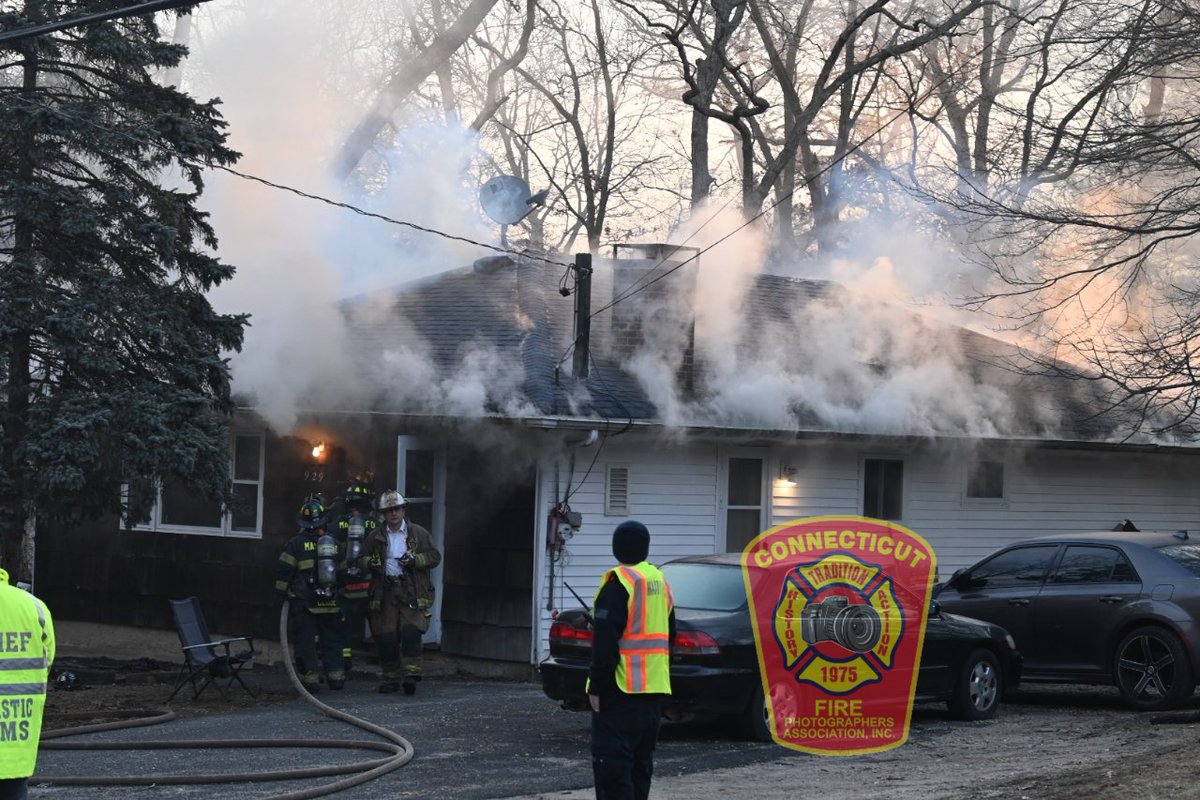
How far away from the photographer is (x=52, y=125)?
1187 cm

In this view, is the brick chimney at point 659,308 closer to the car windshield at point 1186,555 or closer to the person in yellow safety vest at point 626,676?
the car windshield at point 1186,555

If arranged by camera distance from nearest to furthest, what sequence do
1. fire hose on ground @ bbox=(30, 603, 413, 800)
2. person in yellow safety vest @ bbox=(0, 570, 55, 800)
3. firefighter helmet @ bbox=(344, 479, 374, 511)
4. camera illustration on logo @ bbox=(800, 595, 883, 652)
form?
person in yellow safety vest @ bbox=(0, 570, 55, 800)
fire hose on ground @ bbox=(30, 603, 413, 800)
camera illustration on logo @ bbox=(800, 595, 883, 652)
firefighter helmet @ bbox=(344, 479, 374, 511)

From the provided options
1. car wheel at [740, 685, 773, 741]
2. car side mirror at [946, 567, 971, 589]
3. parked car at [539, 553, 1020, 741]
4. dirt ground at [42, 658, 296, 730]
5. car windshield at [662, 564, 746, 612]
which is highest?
car windshield at [662, 564, 746, 612]

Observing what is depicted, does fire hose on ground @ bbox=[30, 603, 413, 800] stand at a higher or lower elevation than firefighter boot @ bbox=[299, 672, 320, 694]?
higher

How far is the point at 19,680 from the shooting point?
5789 millimetres

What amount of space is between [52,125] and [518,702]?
635cm

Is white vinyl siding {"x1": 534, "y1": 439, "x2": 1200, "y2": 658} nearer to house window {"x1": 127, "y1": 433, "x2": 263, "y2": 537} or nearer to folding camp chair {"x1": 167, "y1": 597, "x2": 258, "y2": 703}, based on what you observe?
folding camp chair {"x1": 167, "y1": 597, "x2": 258, "y2": 703}

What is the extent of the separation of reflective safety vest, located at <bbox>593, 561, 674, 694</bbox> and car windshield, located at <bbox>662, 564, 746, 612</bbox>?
3397mm

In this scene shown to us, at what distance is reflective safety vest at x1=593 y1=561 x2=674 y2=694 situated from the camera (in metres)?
6.88

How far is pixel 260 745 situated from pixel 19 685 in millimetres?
4544

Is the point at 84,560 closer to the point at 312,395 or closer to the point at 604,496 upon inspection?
the point at 312,395

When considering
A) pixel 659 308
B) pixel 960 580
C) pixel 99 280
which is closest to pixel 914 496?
pixel 960 580

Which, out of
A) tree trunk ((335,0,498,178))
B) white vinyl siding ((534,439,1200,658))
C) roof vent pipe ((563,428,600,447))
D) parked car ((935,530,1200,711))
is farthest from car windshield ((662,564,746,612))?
tree trunk ((335,0,498,178))

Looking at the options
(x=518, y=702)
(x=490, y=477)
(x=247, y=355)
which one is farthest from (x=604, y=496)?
(x=247, y=355)
